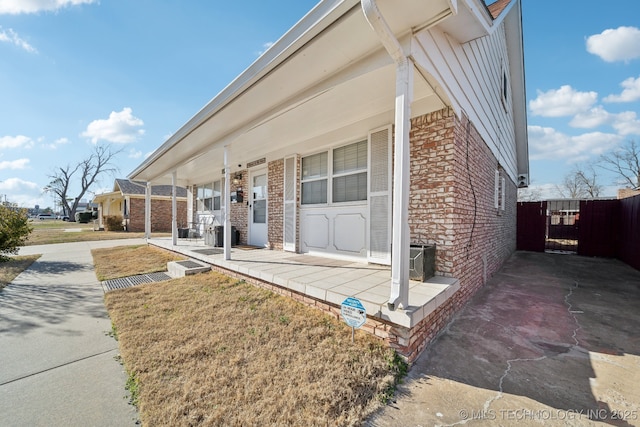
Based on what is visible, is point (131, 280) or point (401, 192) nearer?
point (401, 192)

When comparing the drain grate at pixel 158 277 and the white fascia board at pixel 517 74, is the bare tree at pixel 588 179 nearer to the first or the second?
the white fascia board at pixel 517 74

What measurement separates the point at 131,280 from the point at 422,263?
557cm

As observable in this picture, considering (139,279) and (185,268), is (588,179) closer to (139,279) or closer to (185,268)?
(185,268)

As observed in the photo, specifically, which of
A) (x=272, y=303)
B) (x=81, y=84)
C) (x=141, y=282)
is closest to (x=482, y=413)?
(x=272, y=303)

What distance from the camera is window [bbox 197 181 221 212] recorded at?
31.3 feet

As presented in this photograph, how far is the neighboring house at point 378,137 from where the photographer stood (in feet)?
7.85

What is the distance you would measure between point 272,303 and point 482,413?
2557 millimetres

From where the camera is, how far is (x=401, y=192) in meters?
2.38

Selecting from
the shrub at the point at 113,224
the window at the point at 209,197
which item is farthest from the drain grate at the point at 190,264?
the shrub at the point at 113,224

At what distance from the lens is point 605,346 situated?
282 cm

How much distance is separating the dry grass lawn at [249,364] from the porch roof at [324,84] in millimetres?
2867

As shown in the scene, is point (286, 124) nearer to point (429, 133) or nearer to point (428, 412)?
point (429, 133)

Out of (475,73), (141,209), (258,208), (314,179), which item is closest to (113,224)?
(141,209)

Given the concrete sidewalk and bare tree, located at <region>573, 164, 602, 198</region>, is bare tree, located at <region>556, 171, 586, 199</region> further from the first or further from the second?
the concrete sidewalk
